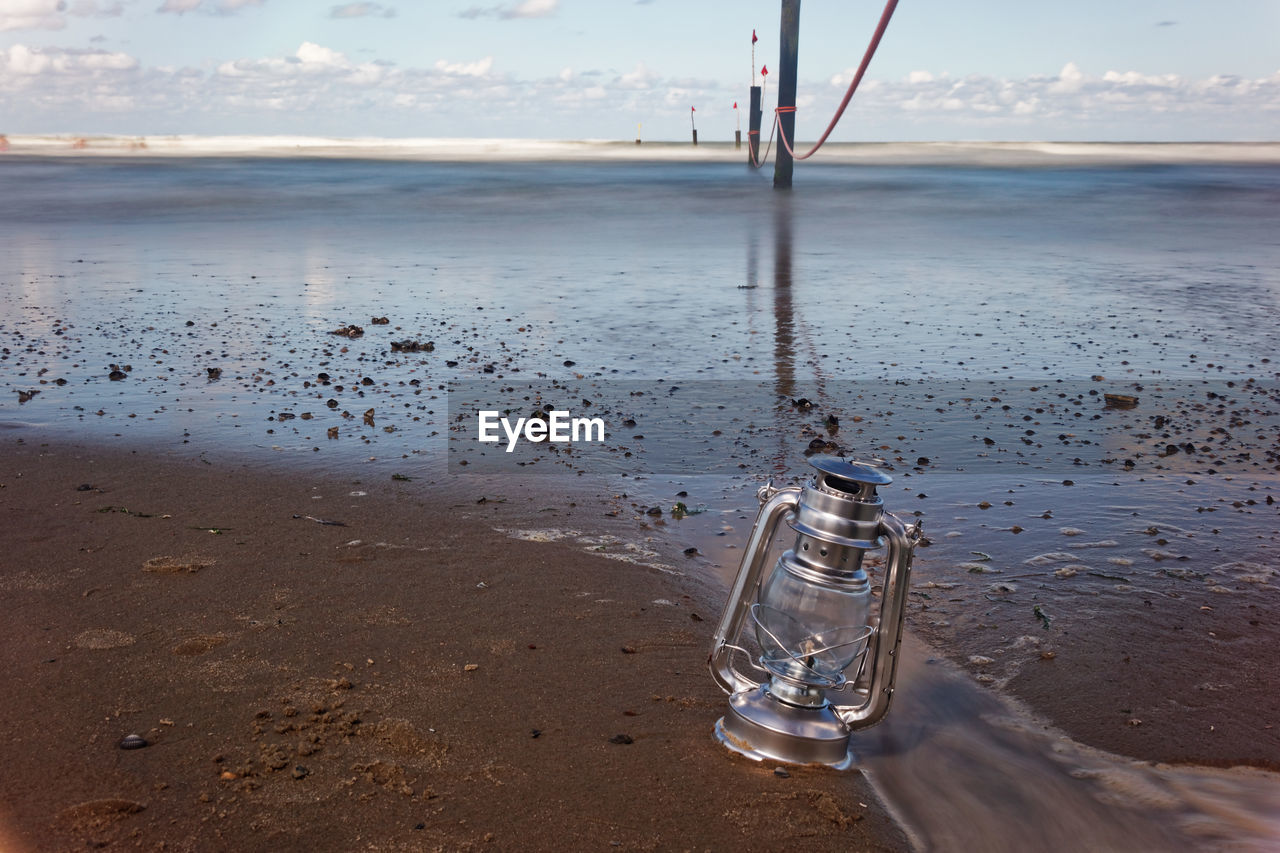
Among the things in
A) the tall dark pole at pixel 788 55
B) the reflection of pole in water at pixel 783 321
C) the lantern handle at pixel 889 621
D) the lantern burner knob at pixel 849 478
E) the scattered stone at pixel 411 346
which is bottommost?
the reflection of pole in water at pixel 783 321

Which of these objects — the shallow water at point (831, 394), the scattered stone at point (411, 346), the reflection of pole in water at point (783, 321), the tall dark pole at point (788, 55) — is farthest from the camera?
the tall dark pole at point (788, 55)

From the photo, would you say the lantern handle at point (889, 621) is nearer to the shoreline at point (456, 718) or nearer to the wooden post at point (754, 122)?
the shoreline at point (456, 718)

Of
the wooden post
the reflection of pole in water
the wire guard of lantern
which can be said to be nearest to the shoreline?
the wire guard of lantern

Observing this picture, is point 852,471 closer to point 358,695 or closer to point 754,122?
point 358,695

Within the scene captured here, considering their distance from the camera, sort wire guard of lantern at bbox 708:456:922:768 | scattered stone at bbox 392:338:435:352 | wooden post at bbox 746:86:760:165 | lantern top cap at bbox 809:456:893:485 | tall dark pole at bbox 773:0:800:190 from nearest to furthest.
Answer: lantern top cap at bbox 809:456:893:485
wire guard of lantern at bbox 708:456:922:768
scattered stone at bbox 392:338:435:352
tall dark pole at bbox 773:0:800:190
wooden post at bbox 746:86:760:165

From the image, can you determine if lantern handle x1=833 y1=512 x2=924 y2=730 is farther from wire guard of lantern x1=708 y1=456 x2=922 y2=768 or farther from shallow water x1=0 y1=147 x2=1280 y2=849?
shallow water x1=0 y1=147 x2=1280 y2=849

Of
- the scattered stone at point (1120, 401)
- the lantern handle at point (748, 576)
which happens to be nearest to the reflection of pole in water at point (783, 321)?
the scattered stone at point (1120, 401)
